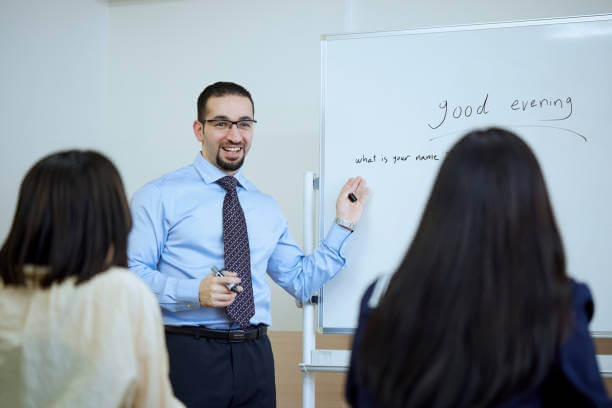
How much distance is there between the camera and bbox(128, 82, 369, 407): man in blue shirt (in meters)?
1.87

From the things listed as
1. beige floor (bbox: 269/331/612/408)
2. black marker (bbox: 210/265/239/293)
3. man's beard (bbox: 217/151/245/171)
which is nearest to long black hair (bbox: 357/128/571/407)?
black marker (bbox: 210/265/239/293)

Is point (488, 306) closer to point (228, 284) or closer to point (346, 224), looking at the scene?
point (228, 284)

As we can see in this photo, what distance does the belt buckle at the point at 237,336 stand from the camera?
6.30 ft

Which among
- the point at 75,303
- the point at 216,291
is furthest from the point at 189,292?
the point at 75,303

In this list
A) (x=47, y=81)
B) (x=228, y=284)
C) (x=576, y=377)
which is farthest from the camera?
(x=47, y=81)

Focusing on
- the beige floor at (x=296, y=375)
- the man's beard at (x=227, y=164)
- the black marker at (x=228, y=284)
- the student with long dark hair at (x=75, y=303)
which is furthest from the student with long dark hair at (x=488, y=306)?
the beige floor at (x=296, y=375)

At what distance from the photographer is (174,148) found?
3287mm

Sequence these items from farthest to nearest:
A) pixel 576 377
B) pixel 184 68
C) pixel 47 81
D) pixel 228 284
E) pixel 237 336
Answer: pixel 184 68 → pixel 47 81 → pixel 237 336 → pixel 228 284 → pixel 576 377

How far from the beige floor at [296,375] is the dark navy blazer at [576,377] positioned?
7.08ft

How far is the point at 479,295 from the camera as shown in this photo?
2.81 feet

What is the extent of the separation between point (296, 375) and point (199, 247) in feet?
4.60

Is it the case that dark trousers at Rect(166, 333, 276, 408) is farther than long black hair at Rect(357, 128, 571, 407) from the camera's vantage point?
Yes

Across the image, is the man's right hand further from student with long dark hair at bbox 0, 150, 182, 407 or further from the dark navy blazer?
the dark navy blazer

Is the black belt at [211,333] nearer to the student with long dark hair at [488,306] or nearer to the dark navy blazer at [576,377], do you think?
the student with long dark hair at [488,306]
